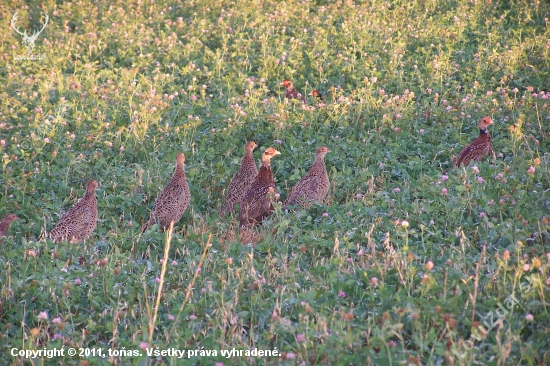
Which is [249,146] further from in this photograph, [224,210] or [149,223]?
[149,223]

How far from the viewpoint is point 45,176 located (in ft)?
27.8

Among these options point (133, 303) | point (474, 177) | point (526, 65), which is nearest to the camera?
point (133, 303)

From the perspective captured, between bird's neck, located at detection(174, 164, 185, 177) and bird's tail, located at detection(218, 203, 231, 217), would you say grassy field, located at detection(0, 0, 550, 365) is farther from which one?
bird's neck, located at detection(174, 164, 185, 177)

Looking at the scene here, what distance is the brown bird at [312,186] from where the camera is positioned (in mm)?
7902

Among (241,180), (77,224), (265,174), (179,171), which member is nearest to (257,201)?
(265,174)

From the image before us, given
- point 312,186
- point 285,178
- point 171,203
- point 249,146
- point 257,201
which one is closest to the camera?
point 171,203

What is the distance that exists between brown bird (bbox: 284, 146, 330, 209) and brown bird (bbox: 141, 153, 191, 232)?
1.05 metres

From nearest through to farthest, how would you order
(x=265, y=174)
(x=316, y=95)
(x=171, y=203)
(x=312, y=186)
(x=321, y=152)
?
(x=171, y=203) < (x=312, y=186) < (x=265, y=174) < (x=321, y=152) < (x=316, y=95)

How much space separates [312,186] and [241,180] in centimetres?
83

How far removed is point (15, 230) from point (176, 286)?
226 centimetres

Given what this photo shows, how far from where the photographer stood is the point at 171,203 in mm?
7668

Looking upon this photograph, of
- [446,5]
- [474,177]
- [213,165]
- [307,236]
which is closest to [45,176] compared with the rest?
[213,165]

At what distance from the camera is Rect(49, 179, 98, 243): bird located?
7188 mm

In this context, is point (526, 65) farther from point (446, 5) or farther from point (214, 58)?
point (214, 58)
